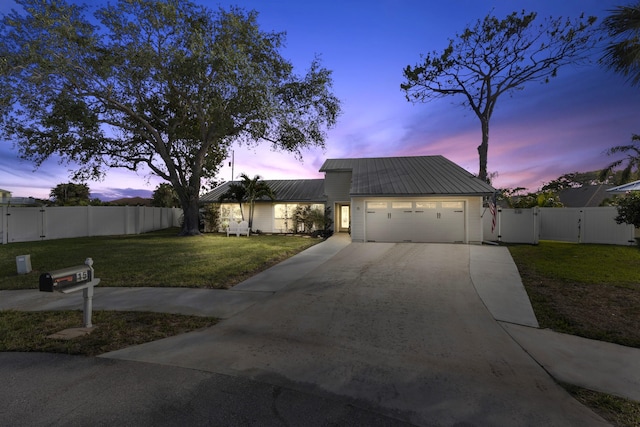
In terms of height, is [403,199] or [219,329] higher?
[403,199]

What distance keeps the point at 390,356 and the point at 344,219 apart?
18.7 m

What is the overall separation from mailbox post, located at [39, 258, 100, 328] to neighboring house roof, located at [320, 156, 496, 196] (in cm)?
1281

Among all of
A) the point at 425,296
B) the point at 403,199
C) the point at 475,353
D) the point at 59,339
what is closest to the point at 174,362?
the point at 59,339

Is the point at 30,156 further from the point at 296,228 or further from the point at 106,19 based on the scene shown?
the point at 296,228

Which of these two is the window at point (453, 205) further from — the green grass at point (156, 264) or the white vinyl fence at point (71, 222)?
the white vinyl fence at point (71, 222)

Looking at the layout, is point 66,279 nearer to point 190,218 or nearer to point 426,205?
point 426,205

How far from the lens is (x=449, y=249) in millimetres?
13281

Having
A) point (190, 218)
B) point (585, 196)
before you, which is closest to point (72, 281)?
point (190, 218)

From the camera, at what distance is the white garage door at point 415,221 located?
15.6m

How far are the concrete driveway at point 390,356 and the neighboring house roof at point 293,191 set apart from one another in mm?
14969

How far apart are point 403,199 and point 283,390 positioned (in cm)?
1410

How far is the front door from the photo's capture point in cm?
2176

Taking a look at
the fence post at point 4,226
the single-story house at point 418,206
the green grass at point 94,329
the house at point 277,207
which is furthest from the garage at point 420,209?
the fence post at point 4,226

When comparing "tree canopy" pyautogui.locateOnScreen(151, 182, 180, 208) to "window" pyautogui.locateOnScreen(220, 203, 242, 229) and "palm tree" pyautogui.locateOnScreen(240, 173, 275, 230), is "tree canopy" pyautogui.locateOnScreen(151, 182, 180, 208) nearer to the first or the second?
"window" pyautogui.locateOnScreen(220, 203, 242, 229)
